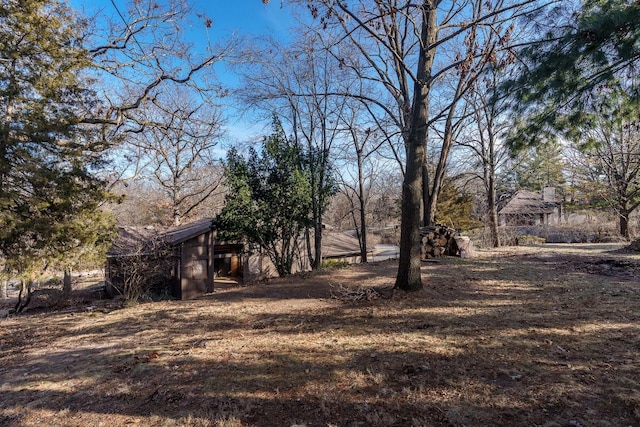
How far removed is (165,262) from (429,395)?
9448 mm

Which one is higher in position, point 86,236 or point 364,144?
point 364,144

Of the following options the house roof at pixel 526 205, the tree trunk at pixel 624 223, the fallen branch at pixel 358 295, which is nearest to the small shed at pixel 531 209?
the house roof at pixel 526 205

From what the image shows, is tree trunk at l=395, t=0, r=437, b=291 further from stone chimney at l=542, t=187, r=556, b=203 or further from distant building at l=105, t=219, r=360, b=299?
stone chimney at l=542, t=187, r=556, b=203

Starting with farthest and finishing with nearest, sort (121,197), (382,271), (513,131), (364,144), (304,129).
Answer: (364,144) < (304,129) < (382,271) < (121,197) < (513,131)

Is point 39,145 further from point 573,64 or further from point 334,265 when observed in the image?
point 334,265

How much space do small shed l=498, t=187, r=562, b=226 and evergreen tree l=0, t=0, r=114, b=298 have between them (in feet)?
92.6

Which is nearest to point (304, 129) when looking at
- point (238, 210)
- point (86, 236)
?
point (238, 210)

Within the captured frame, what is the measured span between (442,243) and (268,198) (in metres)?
5.78

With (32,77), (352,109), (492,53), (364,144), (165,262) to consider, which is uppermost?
(352,109)

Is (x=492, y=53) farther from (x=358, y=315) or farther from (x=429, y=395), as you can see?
(x=429, y=395)

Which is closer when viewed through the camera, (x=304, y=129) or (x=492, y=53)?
(x=492, y=53)

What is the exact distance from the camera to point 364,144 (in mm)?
15133

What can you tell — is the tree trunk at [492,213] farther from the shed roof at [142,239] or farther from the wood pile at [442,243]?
the shed roof at [142,239]

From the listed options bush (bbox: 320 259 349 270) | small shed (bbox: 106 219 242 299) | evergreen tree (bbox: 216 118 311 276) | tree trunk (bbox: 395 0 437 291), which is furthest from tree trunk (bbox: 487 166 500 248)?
small shed (bbox: 106 219 242 299)
